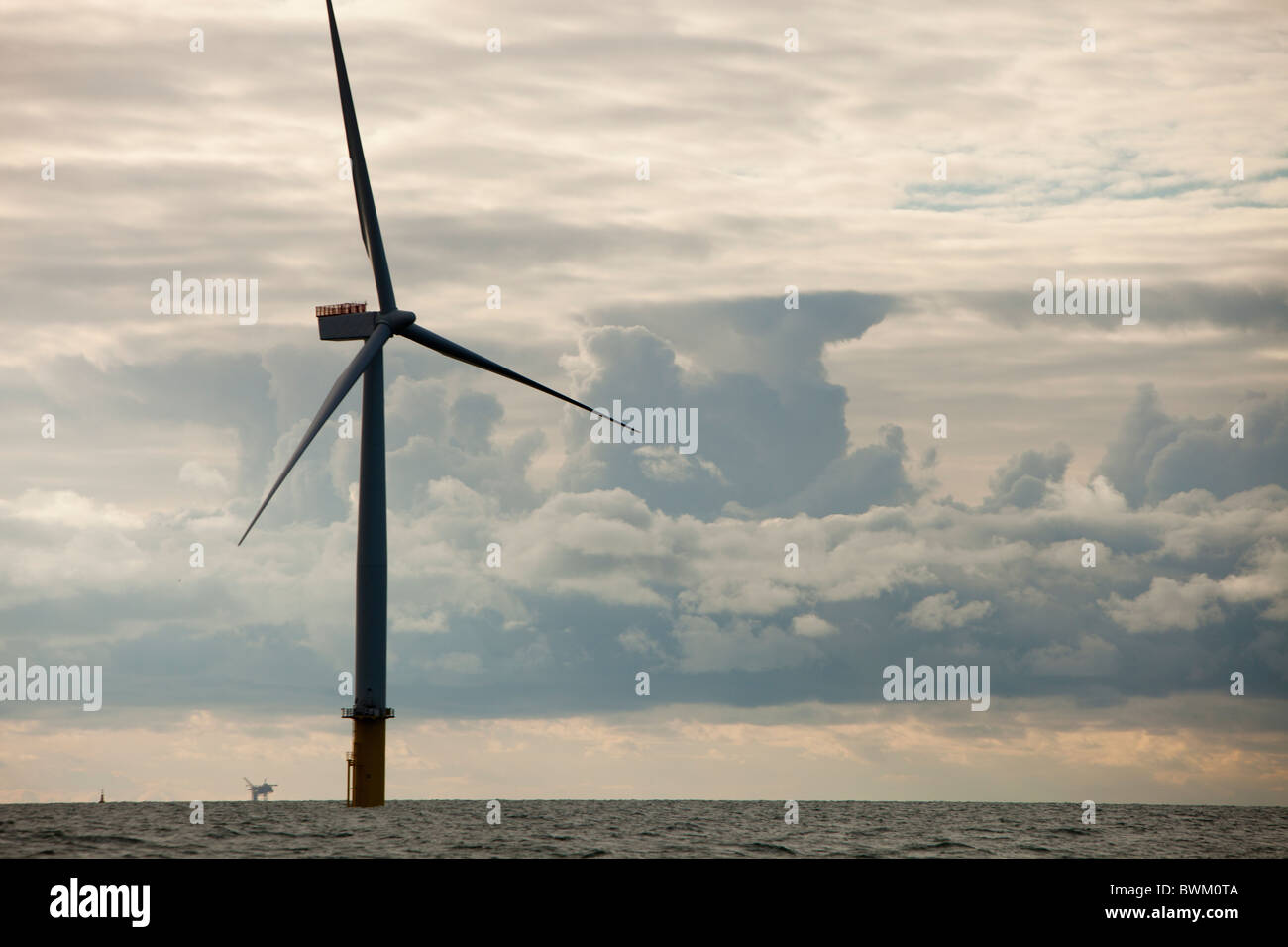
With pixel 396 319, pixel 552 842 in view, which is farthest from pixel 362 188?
pixel 552 842

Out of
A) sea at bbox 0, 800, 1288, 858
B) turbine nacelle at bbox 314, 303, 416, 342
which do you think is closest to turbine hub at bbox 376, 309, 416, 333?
turbine nacelle at bbox 314, 303, 416, 342

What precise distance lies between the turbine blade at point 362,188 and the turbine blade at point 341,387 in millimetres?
3366

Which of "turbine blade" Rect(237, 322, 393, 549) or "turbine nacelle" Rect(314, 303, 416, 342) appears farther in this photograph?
"turbine nacelle" Rect(314, 303, 416, 342)

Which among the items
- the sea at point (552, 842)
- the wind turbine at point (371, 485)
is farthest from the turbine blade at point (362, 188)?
the sea at point (552, 842)

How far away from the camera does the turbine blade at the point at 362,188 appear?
381ft

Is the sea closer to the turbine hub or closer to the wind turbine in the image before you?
the wind turbine

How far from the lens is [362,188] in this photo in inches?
4599

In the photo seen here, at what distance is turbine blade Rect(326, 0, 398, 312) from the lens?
116m

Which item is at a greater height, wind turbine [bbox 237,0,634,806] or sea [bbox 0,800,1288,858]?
wind turbine [bbox 237,0,634,806]

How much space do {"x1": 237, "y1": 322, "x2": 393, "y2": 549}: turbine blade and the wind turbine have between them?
123mm

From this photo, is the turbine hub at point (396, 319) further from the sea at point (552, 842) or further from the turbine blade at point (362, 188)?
the sea at point (552, 842)
